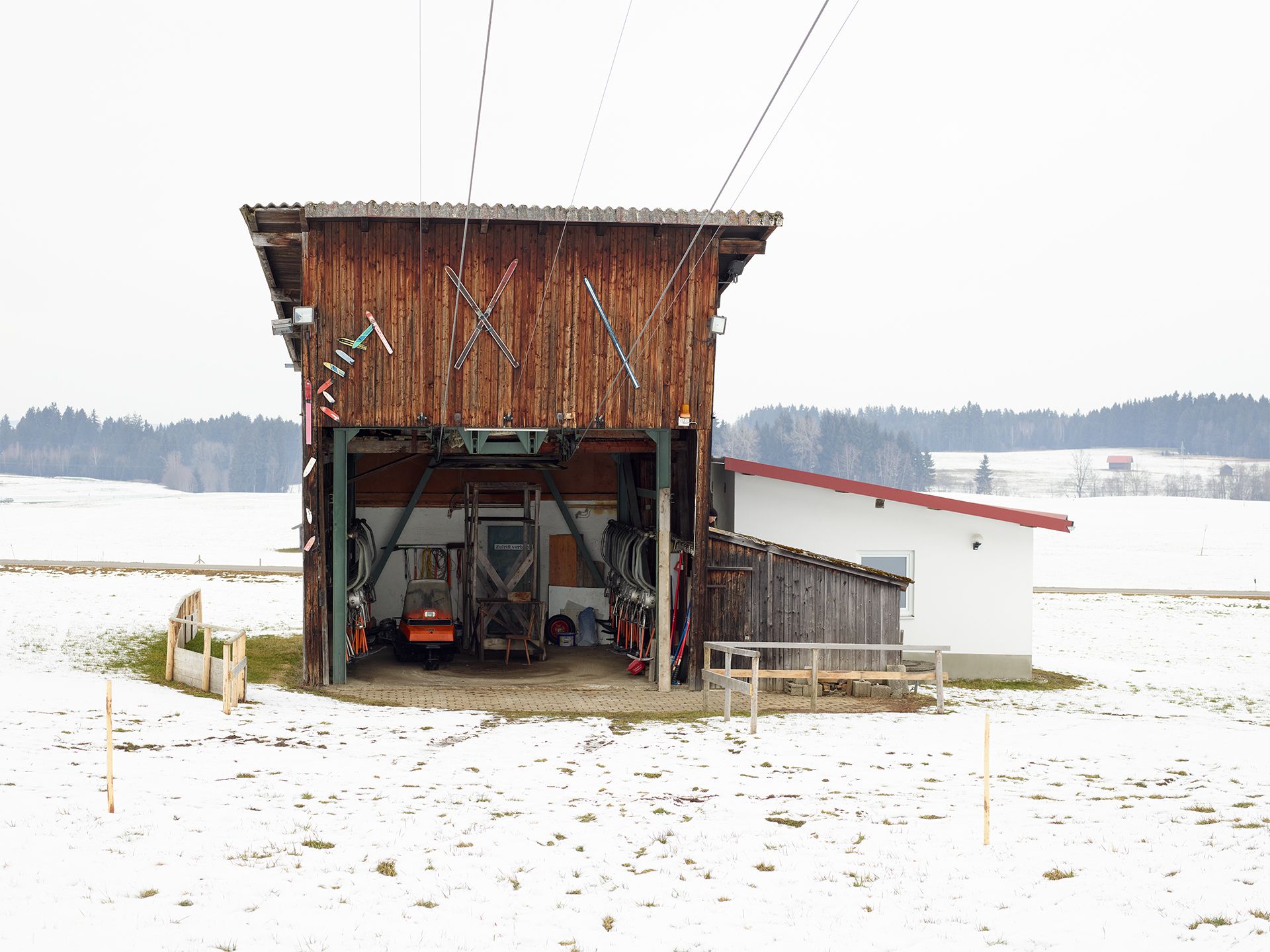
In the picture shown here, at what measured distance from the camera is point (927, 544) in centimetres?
2230

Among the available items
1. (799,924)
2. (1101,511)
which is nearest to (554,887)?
(799,924)

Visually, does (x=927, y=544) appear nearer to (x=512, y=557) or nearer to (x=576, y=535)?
(x=576, y=535)

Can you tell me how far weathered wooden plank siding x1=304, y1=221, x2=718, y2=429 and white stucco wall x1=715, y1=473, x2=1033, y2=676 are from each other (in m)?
4.23

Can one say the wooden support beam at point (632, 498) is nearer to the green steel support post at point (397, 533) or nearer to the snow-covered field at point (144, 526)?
the green steel support post at point (397, 533)

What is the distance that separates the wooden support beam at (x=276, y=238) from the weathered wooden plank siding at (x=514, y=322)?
1.22 ft

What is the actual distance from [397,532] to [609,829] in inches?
630

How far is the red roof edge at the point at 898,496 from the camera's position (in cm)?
2178

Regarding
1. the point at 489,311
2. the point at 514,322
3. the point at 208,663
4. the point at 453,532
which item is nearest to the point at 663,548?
the point at 514,322

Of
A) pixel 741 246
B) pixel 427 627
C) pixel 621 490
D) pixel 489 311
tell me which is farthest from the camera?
pixel 621 490

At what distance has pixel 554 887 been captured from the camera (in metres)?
8.34

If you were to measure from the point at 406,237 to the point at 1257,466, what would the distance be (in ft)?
629

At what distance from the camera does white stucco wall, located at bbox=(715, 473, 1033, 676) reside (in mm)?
22234

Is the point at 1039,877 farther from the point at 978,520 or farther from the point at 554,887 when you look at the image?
the point at 978,520

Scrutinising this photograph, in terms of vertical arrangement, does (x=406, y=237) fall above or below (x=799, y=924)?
above
